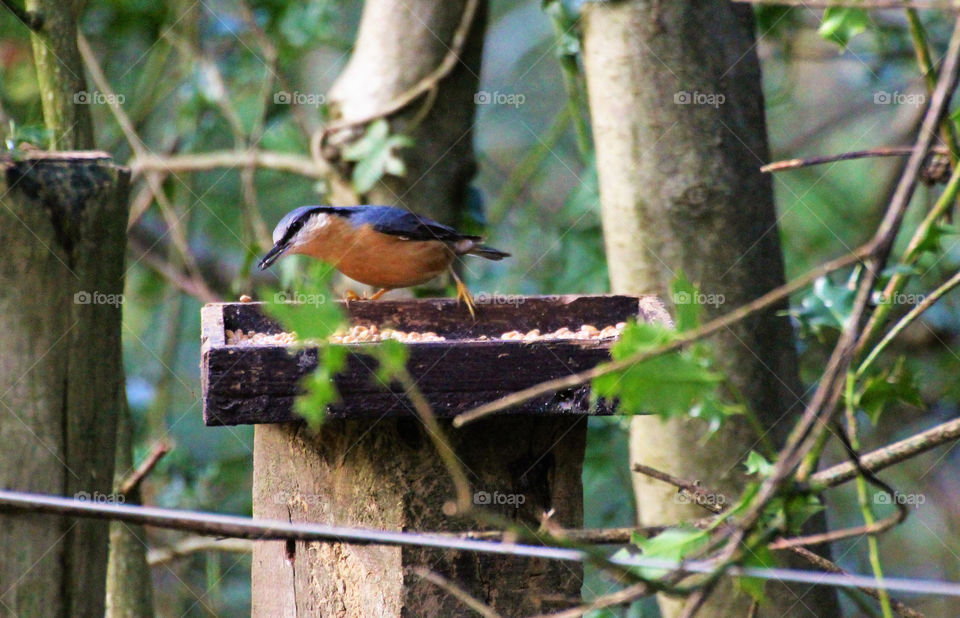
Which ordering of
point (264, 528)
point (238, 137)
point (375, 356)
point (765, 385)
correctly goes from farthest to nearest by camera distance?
point (238, 137) → point (765, 385) → point (375, 356) → point (264, 528)

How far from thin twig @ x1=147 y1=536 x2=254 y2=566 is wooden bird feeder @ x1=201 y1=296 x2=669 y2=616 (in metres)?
1.62

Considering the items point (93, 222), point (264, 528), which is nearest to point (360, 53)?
point (93, 222)

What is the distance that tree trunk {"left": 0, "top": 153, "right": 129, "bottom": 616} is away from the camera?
1613 mm

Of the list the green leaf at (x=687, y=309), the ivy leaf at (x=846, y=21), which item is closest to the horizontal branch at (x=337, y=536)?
the green leaf at (x=687, y=309)

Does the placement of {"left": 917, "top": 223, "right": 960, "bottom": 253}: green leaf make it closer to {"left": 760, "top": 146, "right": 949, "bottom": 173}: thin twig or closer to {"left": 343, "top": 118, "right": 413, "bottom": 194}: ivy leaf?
{"left": 760, "top": 146, "right": 949, "bottom": 173}: thin twig

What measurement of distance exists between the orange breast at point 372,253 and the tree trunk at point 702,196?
622mm

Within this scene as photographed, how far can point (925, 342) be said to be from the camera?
5.11 metres

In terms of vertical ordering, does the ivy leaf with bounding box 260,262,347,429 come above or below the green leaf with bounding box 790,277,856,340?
below

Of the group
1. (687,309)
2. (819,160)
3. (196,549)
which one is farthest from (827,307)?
(196,549)

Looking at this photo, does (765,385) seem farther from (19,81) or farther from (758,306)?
(19,81)

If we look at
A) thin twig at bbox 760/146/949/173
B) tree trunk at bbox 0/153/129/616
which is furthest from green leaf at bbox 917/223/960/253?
tree trunk at bbox 0/153/129/616

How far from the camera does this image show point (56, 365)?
167cm

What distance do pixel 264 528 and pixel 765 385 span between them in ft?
6.72

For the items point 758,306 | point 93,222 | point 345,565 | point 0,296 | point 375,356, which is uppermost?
point 93,222
